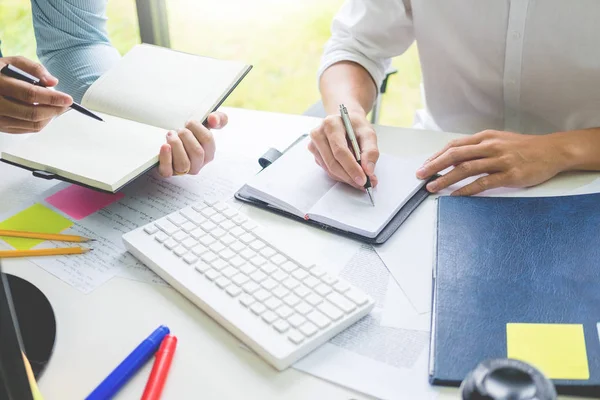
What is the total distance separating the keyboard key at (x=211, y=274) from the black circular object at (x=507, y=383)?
1.25 feet

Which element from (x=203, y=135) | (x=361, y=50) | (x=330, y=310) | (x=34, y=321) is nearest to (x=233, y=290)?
(x=330, y=310)

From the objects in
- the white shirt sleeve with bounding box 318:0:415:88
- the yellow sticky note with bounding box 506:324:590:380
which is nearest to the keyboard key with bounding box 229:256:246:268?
the yellow sticky note with bounding box 506:324:590:380

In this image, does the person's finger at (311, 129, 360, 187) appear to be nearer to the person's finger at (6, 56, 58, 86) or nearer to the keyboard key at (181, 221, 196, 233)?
the keyboard key at (181, 221, 196, 233)

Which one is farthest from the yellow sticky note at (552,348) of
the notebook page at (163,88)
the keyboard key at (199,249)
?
the notebook page at (163,88)

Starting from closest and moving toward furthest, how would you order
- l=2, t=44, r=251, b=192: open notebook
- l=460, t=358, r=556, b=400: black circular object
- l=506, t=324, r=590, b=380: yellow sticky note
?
l=460, t=358, r=556, b=400: black circular object
l=506, t=324, r=590, b=380: yellow sticky note
l=2, t=44, r=251, b=192: open notebook

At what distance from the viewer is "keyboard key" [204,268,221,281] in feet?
2.58

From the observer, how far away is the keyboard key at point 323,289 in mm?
753

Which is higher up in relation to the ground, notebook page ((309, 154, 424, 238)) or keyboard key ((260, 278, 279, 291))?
keyboard key ((260, 278, 279, 291))

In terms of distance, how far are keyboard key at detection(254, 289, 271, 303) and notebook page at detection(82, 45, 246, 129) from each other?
404 millimetres

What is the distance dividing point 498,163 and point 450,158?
73mm

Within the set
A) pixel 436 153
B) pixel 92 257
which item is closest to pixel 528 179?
pixel 436 153

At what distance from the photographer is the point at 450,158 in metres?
0.99

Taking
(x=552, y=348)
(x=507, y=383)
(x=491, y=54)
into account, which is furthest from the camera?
(x=491, y=54)

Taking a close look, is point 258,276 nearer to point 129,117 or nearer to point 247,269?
point 247,269
